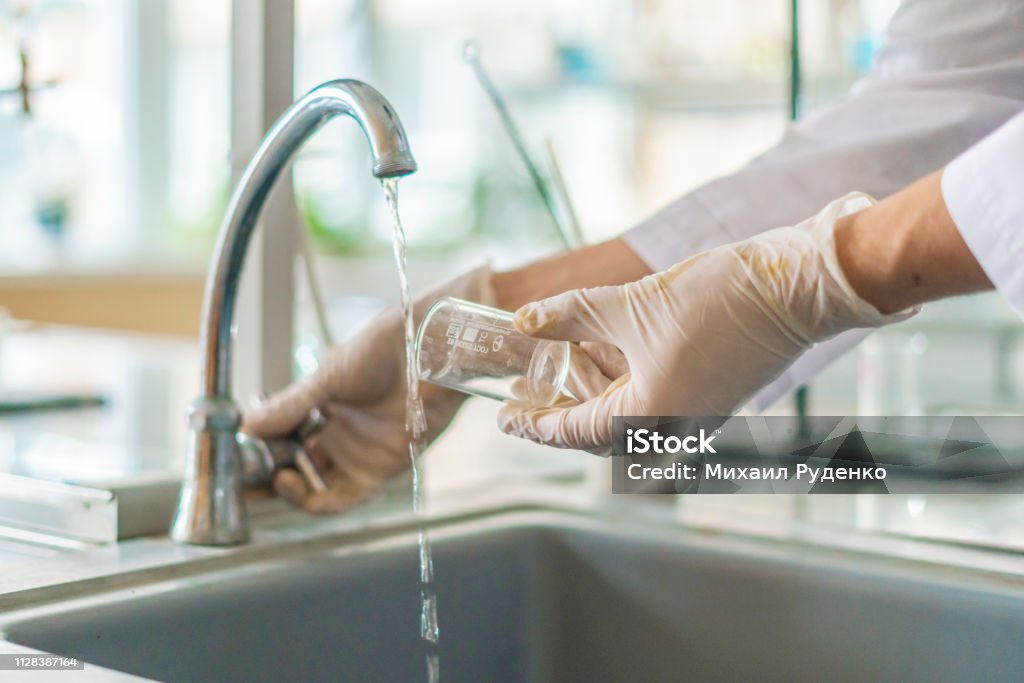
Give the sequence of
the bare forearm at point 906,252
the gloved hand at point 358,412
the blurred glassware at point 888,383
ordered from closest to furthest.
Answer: the bare forearm at point 906,252 → the gloved hand at point 358,412 → the blurred glassware at point 888,383

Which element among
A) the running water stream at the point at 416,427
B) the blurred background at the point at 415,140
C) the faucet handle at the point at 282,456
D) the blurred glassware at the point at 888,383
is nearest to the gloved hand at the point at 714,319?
the running water stream at the point at 416,427

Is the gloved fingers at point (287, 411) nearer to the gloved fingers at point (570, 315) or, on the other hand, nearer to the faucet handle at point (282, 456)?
the faucet handle at point (282, 456)

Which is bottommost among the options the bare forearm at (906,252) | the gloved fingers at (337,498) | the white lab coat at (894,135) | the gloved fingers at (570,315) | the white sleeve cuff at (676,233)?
the gloved fingers at (337,498)

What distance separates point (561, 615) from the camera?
1.00 m

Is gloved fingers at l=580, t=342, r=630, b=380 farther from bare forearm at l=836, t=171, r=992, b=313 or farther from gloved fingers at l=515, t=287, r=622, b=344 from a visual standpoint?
bare forearm at l=836, t=171, r=992, b=313

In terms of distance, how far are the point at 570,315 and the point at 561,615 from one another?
0.43 meters

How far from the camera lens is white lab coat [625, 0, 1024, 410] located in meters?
0.87

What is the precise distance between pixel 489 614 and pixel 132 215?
3.48m

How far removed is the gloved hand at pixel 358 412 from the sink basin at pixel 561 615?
7 centimetres

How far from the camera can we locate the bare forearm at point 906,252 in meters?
0.61

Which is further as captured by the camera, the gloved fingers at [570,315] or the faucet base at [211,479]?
the faucet base at [211,479]

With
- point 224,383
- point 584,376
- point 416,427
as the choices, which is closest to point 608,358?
point 584,376

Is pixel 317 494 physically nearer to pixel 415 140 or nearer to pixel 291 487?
pixel 291 487

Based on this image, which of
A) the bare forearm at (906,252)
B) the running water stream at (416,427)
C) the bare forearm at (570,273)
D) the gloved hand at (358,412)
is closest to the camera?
the bare forearm at (906,252)
